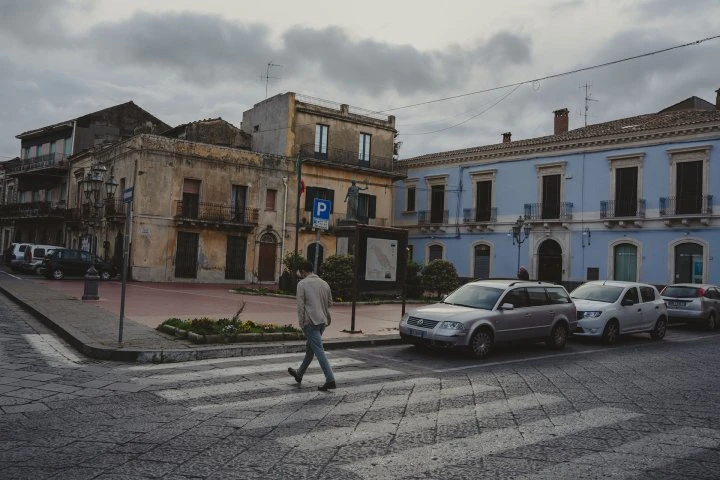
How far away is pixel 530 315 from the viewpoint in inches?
470

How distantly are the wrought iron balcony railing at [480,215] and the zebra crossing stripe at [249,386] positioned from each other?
2841cm

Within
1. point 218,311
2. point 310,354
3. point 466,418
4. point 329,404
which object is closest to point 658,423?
point 466,418

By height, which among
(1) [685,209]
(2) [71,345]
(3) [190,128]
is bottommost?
(2) [71,345]

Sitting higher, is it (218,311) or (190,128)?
(190,128)

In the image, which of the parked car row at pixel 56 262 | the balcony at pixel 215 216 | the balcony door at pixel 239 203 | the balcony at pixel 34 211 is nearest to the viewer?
the parked car row at pixel 56 262

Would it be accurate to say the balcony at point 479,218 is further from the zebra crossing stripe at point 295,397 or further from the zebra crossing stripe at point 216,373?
the zebra crossing stripe at point 295,397

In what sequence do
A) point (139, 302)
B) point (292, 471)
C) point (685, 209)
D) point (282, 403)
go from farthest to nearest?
point (685, 209) < point (139, 302) < point (282, 403) < point (292, 471)

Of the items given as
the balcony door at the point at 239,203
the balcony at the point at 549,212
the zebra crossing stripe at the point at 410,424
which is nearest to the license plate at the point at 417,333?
the zebra crossing stripe at the point at 410,424

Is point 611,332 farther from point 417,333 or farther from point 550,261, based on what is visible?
point 550,261

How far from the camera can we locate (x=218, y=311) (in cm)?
1605

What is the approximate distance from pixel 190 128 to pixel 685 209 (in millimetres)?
27471

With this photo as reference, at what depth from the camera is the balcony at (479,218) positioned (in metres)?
36.3

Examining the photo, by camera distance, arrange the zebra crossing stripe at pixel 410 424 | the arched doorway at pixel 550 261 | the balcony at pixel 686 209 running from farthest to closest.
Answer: the arched doorway at pixel 550 261 < the balcony at pixel 686 209 < the zebra crossing stripe at pixel 410 424

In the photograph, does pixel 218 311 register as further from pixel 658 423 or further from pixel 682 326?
pixel 682 326
